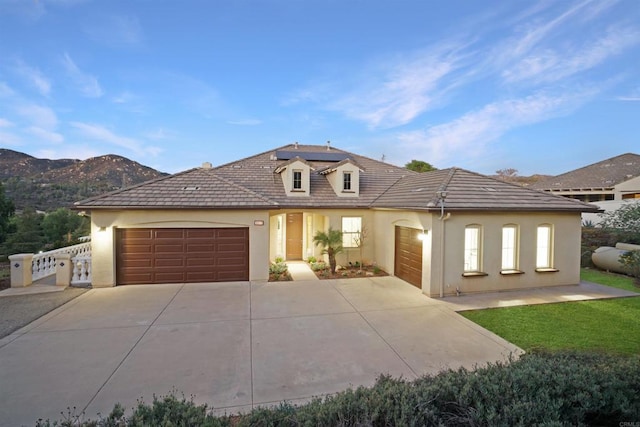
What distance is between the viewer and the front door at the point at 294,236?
16.6m

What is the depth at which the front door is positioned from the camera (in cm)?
1661

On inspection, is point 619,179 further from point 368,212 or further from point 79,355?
point 79,355

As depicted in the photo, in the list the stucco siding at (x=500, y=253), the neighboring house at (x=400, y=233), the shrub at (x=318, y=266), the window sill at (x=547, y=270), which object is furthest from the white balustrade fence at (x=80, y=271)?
the window sill at (x=547, y=270)

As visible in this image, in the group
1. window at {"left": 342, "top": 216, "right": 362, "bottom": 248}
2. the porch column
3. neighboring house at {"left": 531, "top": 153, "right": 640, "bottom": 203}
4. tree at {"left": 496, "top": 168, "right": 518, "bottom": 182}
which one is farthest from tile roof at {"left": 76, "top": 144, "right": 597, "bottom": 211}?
tree at {"left": 496, "top": 168, "right": 518, "bottom": 182}

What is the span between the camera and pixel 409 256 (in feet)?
38.9

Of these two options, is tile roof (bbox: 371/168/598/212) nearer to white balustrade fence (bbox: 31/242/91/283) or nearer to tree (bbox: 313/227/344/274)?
tree (bbox: 313/227/344/274)

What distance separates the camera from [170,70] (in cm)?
1528

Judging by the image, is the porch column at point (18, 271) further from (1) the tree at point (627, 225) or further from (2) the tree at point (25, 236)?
(1) the tree at point (627, 225)

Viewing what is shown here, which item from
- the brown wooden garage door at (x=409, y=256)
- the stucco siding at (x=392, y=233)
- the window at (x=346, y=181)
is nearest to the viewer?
the stucco siding at (x=392, y=233)

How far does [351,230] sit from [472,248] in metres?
5.98

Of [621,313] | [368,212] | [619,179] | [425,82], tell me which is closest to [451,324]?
[621,313]

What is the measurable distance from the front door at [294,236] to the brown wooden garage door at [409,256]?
6034mm

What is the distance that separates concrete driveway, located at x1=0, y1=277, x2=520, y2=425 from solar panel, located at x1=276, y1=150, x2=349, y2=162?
11348 millimetres

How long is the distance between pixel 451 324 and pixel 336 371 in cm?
395
